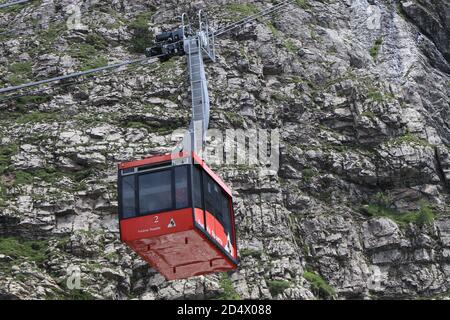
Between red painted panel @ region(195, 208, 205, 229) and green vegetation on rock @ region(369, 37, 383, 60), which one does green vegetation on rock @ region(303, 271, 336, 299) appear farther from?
green vegetation on rock @ region(369, 37, 383, 60)

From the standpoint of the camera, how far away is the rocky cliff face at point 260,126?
48.5 m

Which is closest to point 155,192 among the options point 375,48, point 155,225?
point 155,225

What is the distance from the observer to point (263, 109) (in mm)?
57156

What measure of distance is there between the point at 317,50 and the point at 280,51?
2.36 m

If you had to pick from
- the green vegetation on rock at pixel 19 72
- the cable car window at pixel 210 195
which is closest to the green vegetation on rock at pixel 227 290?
the cable car window at pixel 210 195

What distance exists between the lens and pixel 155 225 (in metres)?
36.4

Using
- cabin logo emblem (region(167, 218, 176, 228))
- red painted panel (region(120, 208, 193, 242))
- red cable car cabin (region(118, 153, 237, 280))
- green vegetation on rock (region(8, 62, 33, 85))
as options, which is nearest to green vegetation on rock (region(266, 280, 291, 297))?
red cable car cabin (region(118, 153, 237, 280))

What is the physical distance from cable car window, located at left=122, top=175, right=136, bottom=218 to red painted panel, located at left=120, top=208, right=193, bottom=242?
0.86 ft

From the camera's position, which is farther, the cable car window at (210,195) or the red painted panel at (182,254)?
the cable car window at (210,195)

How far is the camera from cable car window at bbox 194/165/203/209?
3672 centimetres

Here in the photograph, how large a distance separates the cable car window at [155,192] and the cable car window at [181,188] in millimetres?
216

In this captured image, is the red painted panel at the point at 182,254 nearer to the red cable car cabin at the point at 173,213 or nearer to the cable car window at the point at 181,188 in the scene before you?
the red cable car cabin at the point at 173,213

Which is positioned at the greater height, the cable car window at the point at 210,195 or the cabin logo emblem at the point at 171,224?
the cable car window at the point at 210,195

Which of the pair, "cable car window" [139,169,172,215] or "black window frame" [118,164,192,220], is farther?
"cable car window" [139,169,172,215]
